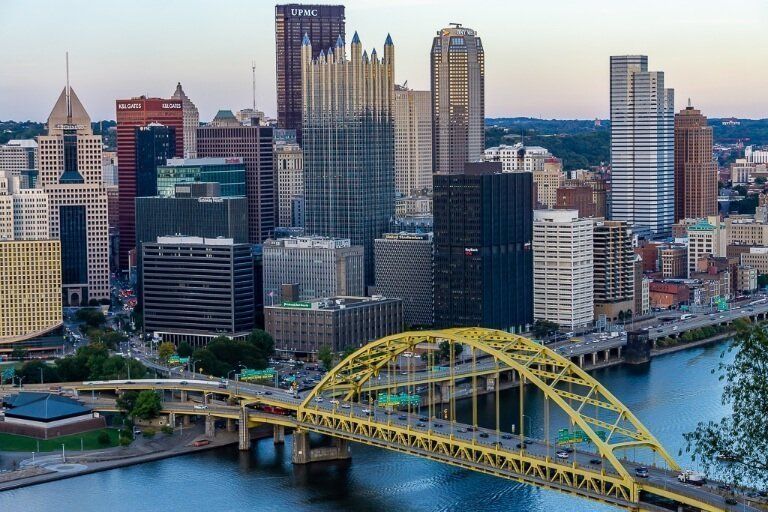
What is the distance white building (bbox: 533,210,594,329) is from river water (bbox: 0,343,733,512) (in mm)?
19038

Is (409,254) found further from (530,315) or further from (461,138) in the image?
(461,138)

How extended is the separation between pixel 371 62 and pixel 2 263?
22.5m

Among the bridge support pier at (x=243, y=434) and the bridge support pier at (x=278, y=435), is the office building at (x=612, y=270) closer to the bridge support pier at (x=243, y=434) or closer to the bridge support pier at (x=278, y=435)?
the bridge support pier at (x=278, y=435)

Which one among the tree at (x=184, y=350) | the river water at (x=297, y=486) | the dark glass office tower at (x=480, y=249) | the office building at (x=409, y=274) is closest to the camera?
the river water at (x=297, y=486)

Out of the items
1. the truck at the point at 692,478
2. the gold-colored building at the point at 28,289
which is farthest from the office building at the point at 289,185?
the truck at the point at 692,478

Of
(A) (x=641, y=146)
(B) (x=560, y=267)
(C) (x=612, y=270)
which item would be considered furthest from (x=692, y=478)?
(A) (x=641, y=146)

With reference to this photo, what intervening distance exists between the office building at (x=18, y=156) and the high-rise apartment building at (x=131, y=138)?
8795mm

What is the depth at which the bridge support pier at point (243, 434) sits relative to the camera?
48.2 metres

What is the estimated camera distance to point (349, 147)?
252 ft

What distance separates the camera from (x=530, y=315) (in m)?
68.5

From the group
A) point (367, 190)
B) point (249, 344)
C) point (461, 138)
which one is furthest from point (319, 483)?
point (461, 138)

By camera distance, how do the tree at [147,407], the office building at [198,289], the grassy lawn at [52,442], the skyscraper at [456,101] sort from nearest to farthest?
the grassy lawn at [52,442] → the tree at [147,407] → the office building at [198,289] → the skyscraper at [456,101]

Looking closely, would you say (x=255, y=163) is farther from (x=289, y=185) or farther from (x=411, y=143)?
(x=411, y=143)

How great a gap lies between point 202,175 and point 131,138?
1851 centimetres
